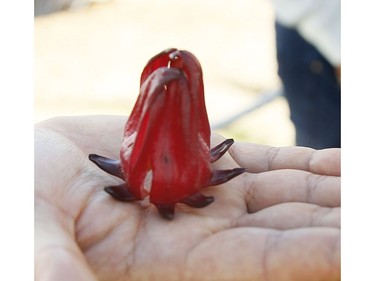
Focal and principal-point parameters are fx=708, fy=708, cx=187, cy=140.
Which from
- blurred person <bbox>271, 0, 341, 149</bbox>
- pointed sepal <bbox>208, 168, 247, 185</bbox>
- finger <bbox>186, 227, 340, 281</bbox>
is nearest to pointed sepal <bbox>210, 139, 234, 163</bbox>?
pointed sepal <bbox>208, 168, 247, 185</bbox>

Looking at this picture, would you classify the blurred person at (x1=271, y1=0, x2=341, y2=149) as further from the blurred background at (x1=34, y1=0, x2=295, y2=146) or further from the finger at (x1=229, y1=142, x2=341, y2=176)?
the blurred background at (x1=34, y1=0, x2=295, y2=146)

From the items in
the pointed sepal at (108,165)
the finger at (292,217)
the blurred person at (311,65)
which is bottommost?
the finger at (292,217)

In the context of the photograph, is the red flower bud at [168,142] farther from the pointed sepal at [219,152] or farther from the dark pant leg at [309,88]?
the dark pant leg at [309,88]

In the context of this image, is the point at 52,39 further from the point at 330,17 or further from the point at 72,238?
the point at 72,238

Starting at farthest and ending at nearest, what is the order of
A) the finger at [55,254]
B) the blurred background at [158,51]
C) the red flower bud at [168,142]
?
the blurred background at [158,51], the red flower bud at [168,142], the finger at [55,254]

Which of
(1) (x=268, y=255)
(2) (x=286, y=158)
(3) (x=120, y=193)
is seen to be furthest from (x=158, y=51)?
(1) (x=268, y=255)

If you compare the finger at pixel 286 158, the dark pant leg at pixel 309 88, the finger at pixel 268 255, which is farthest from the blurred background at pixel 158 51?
the finger at pixel 268 255
